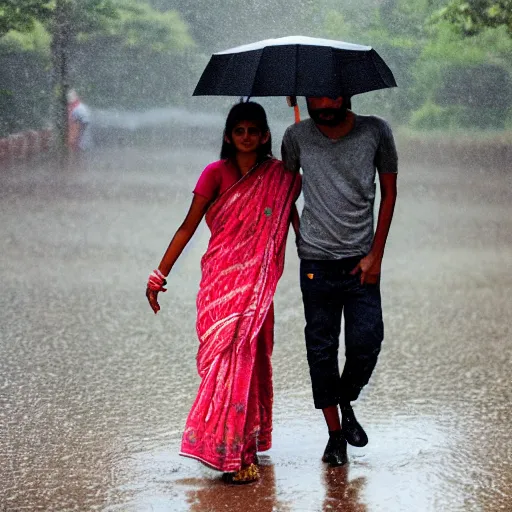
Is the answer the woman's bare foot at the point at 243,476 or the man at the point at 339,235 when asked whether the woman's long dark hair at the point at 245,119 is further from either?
the woman's bare foot at the point at 243,476

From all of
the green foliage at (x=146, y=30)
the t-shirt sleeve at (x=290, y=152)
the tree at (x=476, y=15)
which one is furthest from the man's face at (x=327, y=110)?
the green foliage at (x=146, y=30)

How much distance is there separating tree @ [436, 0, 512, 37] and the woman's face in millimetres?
12215

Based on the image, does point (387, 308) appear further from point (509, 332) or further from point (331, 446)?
point (331, 446)

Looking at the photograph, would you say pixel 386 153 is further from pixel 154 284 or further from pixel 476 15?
pixel 476 15

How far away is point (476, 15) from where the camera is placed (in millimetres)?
16906

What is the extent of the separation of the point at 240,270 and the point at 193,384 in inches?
55.0

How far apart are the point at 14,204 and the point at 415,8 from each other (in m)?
7.93

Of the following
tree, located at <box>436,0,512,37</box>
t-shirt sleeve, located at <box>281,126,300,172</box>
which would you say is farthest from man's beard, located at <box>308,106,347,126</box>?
tree, located at <box>436,0,512,37</box>

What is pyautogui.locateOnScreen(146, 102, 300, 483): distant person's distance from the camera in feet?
14.8

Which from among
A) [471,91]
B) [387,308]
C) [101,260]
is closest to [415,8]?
[471,91]

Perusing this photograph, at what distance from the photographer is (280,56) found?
450 cm

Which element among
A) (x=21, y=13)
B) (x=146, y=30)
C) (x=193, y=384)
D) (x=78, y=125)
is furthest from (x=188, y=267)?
(x=146, y=30)

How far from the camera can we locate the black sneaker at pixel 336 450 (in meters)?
4.65

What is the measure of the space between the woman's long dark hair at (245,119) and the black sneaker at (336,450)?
3.55 feet
